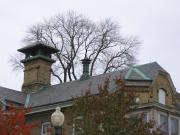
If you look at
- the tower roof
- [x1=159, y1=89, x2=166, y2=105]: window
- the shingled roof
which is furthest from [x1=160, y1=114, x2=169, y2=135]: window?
the tower roof

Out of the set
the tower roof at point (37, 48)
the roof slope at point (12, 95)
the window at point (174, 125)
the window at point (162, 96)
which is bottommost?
the window at point (174, 125)

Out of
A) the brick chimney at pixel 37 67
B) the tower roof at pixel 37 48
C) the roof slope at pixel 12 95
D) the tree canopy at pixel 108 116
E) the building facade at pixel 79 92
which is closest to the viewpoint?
the tree canopy at pixel 108 116

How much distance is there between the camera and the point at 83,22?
6122cm

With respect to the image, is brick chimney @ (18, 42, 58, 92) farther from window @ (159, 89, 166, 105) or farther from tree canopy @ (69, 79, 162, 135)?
tree canopy @ (69, 79, 162, 135)

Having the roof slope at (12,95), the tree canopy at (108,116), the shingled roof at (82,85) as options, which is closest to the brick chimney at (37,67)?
the shingled roof at (82,85)

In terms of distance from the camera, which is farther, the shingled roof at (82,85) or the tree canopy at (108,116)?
the shingled roof at (82,85)

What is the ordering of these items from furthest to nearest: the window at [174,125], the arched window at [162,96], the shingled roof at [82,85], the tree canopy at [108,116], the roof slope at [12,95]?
the roof slope at [12,95], the arched window at [162,96], the window at [174,125], the shingled roof at [82,85], the tree canopy at [108,116]

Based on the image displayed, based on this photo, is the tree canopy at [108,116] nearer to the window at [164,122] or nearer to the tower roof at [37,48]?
the window at [164,122]

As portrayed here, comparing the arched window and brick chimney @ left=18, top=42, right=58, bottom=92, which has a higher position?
brick chimney @ left=18, top=42, right=58, bottom=92

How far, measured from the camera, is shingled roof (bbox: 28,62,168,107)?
36.5 m

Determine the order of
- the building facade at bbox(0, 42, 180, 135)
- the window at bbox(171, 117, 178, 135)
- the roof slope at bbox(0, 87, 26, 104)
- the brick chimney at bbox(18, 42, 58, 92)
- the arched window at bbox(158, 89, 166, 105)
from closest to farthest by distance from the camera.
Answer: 1. the building facade at bbox(0, 42, 180, 135)
2. the window at bbox(171, 117, 178, 135)
3. the arched window at bbox(158, 89, 166, 105)
4. the roof slope at bbox(0, 87, 26, 104)
5. the brick chimney at bbox(18, 42, 58, 92)

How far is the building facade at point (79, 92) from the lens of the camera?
35.7 meters

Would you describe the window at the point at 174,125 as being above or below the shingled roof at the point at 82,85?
below

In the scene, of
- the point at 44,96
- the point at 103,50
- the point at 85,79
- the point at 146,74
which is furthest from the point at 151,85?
the point at 103,50
